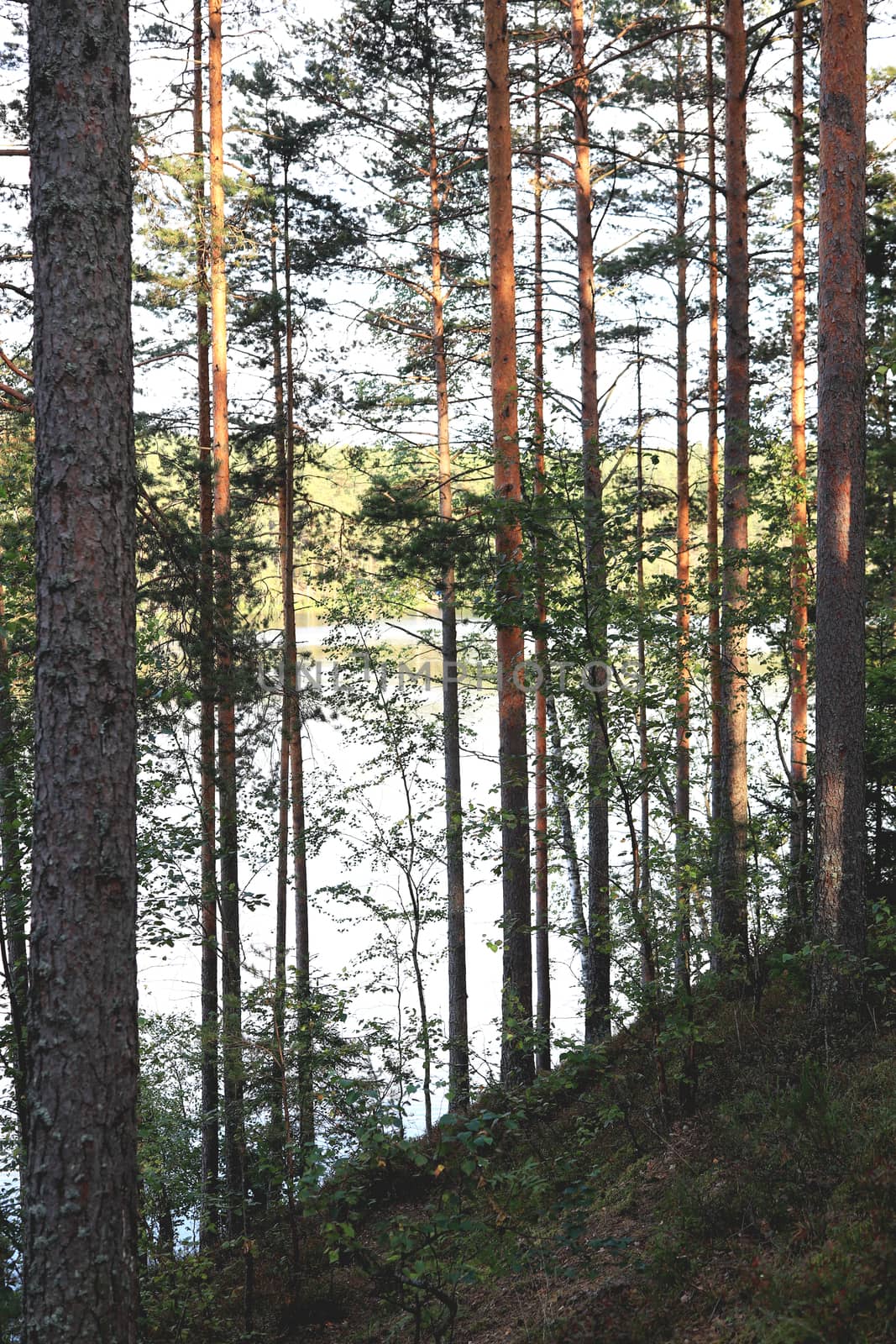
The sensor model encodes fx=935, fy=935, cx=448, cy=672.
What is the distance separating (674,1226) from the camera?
4.22 m

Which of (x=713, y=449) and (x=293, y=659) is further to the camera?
(x=713, y=449)

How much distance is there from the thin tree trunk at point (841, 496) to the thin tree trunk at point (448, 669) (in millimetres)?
5828

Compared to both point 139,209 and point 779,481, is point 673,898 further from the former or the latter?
point 139,209

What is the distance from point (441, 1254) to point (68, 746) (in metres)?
3.85

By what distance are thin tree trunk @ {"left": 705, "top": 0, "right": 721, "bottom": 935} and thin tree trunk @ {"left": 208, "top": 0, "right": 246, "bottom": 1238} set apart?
4.34m

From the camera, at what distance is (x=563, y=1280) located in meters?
4.42

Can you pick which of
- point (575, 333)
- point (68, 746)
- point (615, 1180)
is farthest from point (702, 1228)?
point (575, 333)

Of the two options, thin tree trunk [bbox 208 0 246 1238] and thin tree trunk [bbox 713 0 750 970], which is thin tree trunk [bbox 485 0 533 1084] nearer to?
thin tree trunk [bbox 713 0 750 970]

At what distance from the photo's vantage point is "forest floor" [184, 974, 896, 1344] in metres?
3.37

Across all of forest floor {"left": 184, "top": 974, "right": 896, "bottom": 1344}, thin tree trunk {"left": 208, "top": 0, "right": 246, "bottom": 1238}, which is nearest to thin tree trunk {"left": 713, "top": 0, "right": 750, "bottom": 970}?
forest floor {"left": 184, "top": 974, "right": 896, "bottom": 1344}

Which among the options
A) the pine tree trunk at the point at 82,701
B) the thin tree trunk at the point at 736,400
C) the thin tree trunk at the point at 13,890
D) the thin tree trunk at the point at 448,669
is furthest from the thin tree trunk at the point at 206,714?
the thin tree trunk at the point at 736,400

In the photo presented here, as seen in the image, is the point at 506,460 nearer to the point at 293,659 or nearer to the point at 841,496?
the point at 841,496

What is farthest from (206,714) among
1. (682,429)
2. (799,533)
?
(682,429)

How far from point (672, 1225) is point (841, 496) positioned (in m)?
→ 4.21
